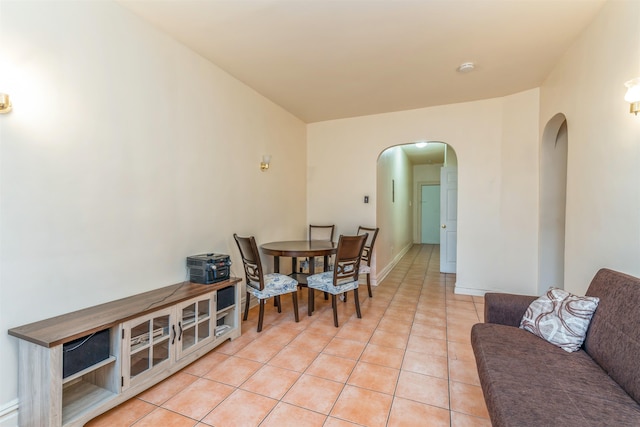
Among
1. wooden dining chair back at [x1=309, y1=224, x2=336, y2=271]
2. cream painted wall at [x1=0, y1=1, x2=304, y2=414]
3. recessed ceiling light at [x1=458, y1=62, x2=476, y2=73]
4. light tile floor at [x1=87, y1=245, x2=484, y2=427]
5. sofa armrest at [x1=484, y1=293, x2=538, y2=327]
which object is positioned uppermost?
recessed ceiling light at [x1=458, y1=62, x2=476, y2=73]

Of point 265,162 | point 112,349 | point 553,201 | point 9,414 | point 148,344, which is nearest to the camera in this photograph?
point 9,414

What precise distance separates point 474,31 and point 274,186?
9.00ft

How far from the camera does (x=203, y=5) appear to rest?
7.05ft

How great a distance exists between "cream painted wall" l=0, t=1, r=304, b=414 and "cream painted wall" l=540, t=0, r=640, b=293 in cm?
320

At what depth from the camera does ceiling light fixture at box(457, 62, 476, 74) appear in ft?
9.79

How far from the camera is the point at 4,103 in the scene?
1561 millimetres

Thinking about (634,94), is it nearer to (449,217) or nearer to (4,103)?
(4,103)

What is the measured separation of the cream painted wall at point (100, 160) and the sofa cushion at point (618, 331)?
2.89 m

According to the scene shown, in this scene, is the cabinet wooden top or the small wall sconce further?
the small wall sconce

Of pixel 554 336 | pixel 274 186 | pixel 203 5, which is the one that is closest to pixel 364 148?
pixel 274 186

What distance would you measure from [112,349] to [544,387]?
226 centimetres

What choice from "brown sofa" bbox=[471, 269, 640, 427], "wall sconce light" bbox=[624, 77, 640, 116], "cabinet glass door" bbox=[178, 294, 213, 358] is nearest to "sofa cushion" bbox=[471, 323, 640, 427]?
"brown sofa" bbox=[471, 269, 640, 427]

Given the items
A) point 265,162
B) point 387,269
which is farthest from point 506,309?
point 387,269

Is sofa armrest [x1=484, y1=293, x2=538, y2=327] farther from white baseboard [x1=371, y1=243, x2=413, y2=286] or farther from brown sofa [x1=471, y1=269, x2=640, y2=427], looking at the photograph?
white baseboard [x1=371, y1=243, x2=413, y2=286]
